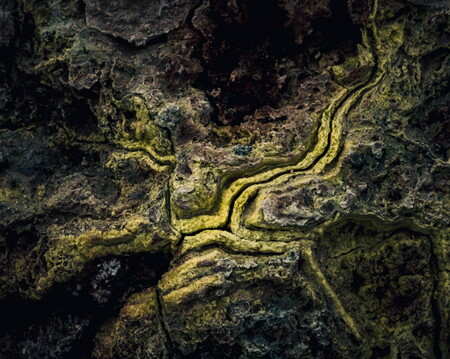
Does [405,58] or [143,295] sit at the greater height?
[405,58]

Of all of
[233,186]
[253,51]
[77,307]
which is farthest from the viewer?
[253,51]

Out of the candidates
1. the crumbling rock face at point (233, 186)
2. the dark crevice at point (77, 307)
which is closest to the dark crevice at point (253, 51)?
the crumbling rock face at point (233, 186)

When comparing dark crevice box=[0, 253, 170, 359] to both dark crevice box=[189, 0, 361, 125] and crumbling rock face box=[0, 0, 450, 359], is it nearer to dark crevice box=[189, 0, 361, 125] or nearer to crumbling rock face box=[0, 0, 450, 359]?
crumbling rock face box=[0, 0, 450, 359]

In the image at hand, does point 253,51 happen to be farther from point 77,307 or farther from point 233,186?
point 77,307

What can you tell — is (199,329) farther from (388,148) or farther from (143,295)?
(388,148)

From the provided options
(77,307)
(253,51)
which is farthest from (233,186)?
(77,307)

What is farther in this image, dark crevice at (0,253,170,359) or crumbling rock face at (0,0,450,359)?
dark crevice at (0,253,170,359)

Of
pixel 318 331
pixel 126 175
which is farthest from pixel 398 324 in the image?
pixel 126 175

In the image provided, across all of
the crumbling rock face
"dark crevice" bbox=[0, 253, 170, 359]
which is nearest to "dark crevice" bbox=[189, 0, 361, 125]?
the crumbling rock face
